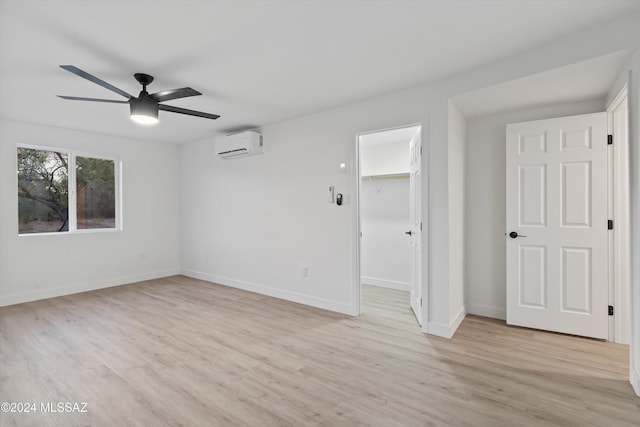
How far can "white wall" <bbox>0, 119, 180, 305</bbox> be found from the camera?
13.8ft

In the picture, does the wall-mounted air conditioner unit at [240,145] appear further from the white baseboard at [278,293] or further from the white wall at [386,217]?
the white baseboard at [278,293]

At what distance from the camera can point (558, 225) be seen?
312cm

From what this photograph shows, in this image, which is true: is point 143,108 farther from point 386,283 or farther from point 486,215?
point 386,283

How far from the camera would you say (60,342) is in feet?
9.73

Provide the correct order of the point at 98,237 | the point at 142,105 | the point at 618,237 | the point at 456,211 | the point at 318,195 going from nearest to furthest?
the point at 142,105, the point at 618,237, the point at 456,211, the point at 318,195, the point at 98,237

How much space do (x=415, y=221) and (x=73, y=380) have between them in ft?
11.5

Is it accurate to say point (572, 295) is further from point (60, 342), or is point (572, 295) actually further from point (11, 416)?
point (60, 342)

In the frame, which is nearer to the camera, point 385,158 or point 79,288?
point 79,288

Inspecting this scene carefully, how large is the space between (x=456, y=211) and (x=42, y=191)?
5.87 metres

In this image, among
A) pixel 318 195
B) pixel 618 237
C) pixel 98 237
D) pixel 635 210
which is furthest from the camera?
pixel 98 237

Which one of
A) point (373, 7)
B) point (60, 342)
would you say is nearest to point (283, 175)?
point (373, 7)

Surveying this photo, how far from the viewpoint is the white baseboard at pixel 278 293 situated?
381 centimetres

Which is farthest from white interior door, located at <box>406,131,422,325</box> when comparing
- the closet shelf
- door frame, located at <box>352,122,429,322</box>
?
the closet shelf

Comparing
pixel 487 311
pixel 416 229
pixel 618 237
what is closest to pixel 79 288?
pixel 416 229
